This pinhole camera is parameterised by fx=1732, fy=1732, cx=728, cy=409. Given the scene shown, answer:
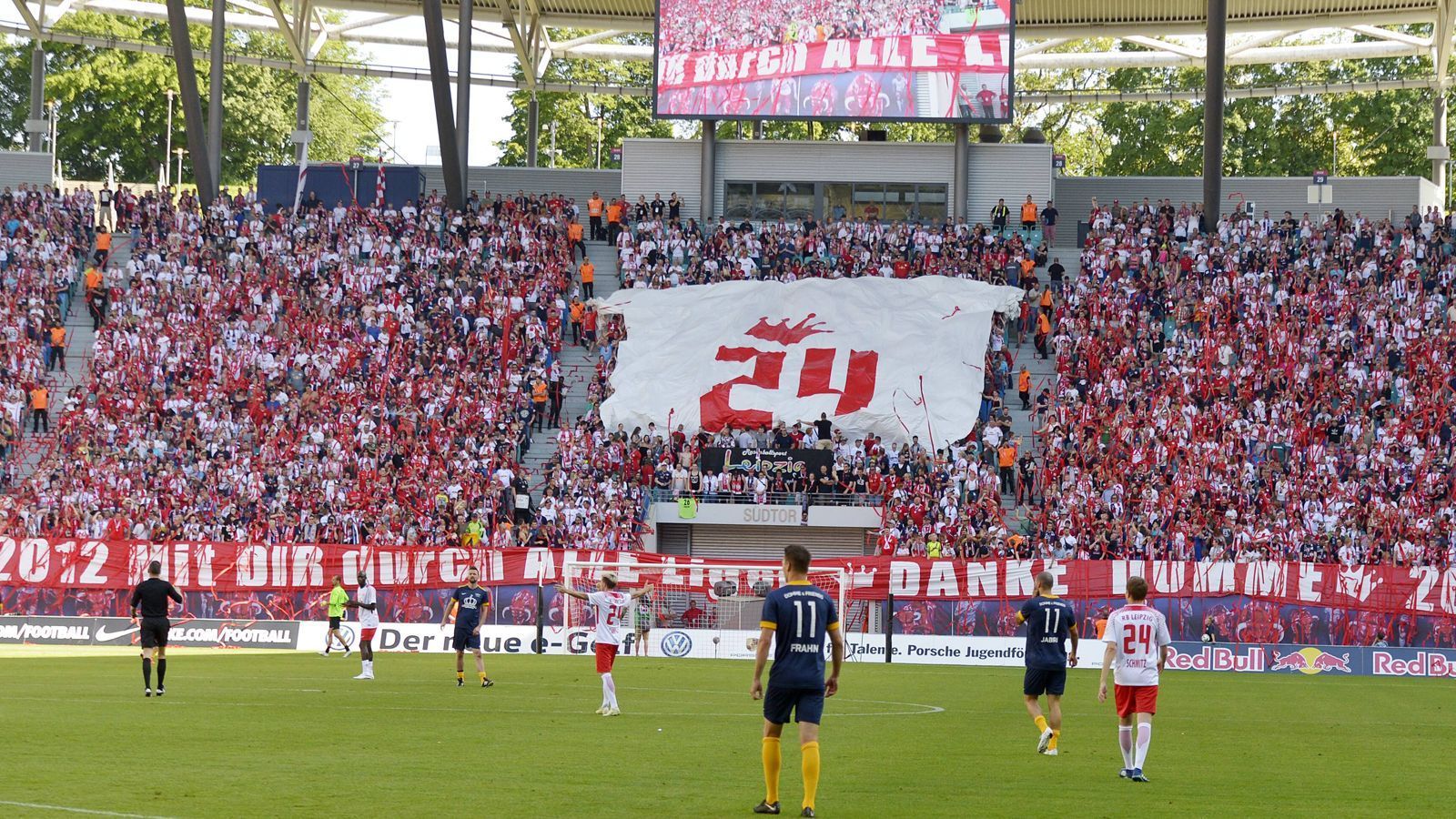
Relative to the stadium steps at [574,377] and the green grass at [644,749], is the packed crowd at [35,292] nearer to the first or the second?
the stadium steps at [574,377]

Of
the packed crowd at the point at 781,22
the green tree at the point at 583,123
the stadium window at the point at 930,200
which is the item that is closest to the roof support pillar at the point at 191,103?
the packed crowd at the point at 781,22

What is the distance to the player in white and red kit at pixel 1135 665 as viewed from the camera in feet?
52.7

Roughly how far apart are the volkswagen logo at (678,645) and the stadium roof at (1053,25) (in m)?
30.2

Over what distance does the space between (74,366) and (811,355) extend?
21.1m

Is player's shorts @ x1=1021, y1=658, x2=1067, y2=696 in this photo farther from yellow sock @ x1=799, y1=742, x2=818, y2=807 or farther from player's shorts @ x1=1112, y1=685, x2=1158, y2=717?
yellow sock @ x1=799, y1=742, x2=818, y2=807

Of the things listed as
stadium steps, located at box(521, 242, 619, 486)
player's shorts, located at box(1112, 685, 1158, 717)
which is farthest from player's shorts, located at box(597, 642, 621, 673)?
stadium steps, located at box(521, 242, 619, 486)

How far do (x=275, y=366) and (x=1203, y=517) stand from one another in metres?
25.0

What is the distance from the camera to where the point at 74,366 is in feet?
163

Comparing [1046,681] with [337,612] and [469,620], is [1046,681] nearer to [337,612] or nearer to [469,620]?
[469,620]

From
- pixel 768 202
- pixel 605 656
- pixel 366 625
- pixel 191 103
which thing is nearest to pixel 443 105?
pixel 191 103

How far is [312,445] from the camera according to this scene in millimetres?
44531

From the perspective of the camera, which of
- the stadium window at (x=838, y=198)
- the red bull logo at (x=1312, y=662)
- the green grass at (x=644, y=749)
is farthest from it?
the stadium window at (x=838, y=198)

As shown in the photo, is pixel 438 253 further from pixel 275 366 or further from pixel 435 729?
pixel 435 729

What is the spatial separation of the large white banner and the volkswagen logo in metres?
10.0
